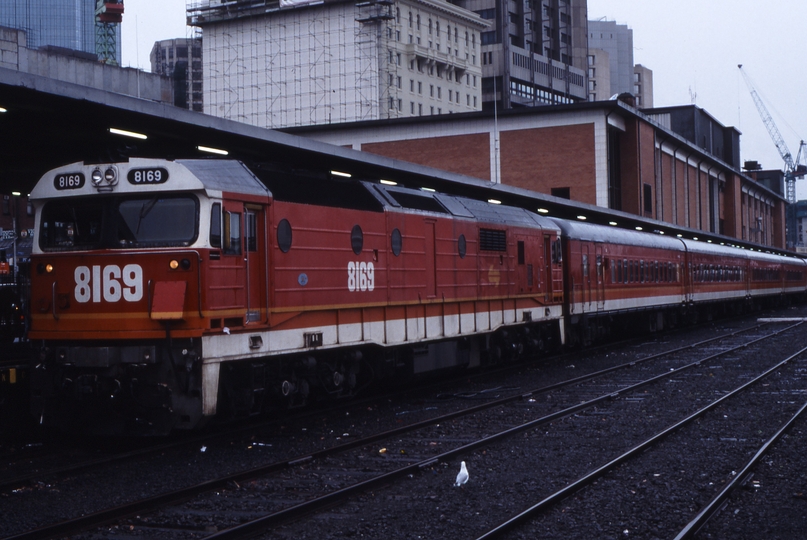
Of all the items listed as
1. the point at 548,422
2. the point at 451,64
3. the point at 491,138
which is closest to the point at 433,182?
the point at 548,422

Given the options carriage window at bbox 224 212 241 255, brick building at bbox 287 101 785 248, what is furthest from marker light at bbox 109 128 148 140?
brick building at bbox 287 101 785 248

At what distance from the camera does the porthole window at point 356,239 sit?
1552cm

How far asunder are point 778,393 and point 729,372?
3.77 meters

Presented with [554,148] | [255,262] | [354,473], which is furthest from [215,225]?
[554,148]

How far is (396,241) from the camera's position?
666 inches

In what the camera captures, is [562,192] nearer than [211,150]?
No

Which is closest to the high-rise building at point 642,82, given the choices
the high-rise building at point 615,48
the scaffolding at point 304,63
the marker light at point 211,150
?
the high-rise building at point 615,48

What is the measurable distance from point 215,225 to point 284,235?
160 centimetres

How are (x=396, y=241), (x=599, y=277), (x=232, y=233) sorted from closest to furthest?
(x=232, y=233) < (x=396, y=241) < (x=599, y=277)

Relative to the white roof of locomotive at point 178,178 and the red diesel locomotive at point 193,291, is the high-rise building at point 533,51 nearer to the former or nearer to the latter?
the red diesel locomotive at point 193,291

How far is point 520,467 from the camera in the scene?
11.0 metres

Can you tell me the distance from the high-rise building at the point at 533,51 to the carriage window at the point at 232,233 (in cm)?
11105

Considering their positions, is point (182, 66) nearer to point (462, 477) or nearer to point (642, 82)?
point (642, 82)

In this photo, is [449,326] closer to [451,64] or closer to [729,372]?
[729,372]
